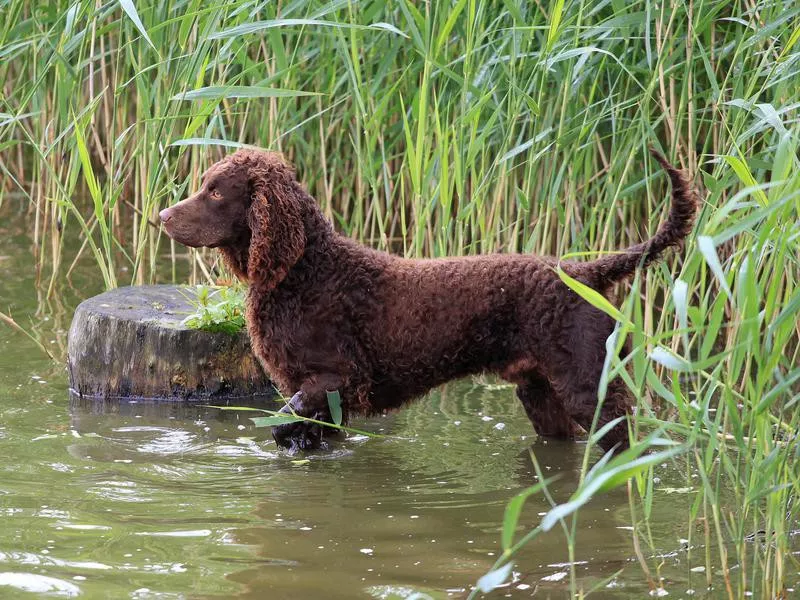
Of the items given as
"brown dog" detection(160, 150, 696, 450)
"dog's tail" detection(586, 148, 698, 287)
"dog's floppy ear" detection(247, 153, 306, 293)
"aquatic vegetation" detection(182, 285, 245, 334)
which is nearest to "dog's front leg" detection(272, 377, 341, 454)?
"brown dog" detection(160, 150, 696, 450)

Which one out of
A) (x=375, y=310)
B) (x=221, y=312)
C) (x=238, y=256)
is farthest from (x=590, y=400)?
(x=221, y=312)

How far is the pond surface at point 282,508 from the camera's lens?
3.02 m

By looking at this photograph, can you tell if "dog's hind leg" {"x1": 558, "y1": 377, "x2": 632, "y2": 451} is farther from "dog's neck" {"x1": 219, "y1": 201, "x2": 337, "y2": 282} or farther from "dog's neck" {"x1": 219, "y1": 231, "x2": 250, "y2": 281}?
"dog's neck" {"x1": 219, "y1": 231, "x2": 250, "y2": 281}

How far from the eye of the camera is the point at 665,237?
3824 mm

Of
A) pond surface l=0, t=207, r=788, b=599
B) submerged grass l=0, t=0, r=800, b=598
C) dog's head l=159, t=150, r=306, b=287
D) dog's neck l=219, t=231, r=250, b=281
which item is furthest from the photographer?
dog's neck l=219, t=231, r=250, b=281

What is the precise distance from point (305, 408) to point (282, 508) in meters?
0.65

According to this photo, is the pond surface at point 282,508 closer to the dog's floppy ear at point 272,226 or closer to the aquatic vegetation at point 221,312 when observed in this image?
the aquatic vegetation at point 221,312

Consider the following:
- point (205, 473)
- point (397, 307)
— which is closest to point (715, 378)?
point (397, 307)

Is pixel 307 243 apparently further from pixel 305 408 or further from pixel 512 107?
pixel 512 107

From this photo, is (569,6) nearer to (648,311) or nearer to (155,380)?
(648,311)

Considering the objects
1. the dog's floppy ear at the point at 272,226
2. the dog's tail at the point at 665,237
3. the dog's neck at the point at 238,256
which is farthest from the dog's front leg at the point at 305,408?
the dog's tail at the point at 665,237

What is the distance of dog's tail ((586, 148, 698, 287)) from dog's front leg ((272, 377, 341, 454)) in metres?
1.08

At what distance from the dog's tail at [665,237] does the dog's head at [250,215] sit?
3.73 feet

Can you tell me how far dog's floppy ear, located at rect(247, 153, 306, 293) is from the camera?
4.16 m
